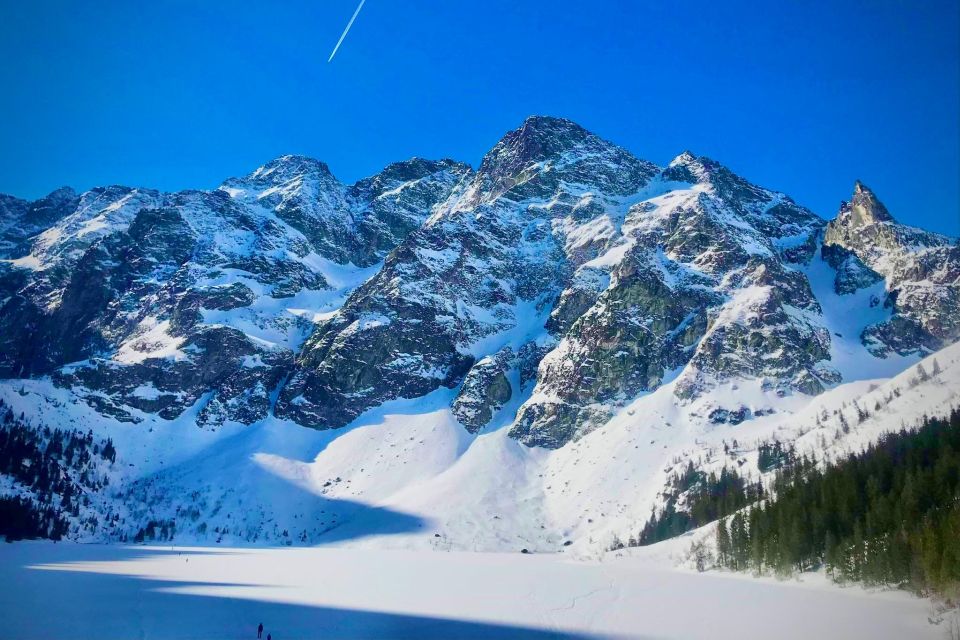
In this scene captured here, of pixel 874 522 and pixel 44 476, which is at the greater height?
pixel 874 522

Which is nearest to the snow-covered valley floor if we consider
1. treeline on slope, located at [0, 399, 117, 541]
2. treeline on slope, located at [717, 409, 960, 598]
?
treeline on slope, located at [717, 409, 960, 598]

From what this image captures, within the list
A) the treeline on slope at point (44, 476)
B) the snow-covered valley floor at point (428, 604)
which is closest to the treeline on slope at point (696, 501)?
the snow-covered valley floor at point (428, 604)

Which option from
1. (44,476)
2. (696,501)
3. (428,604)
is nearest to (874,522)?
(428,604)

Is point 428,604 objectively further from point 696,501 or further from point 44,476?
point 44,476

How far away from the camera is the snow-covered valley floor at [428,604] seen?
42.8 meters

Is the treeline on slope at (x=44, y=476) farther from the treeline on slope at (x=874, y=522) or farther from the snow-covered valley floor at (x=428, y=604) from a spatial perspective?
the treeline on slope at (x=874, y=522)

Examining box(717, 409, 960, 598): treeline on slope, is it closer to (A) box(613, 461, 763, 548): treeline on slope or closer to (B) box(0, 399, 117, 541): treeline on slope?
(A) box(613, 461, 763, 548): treeline on slope

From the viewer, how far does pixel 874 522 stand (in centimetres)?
7131

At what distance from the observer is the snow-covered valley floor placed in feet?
140

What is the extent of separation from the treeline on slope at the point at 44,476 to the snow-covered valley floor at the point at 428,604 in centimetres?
5213

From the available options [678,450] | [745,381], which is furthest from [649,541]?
[745,381]

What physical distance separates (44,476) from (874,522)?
168616 mm

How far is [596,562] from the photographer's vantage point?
108062mm

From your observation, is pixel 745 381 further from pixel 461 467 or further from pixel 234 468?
pixel 234 468
